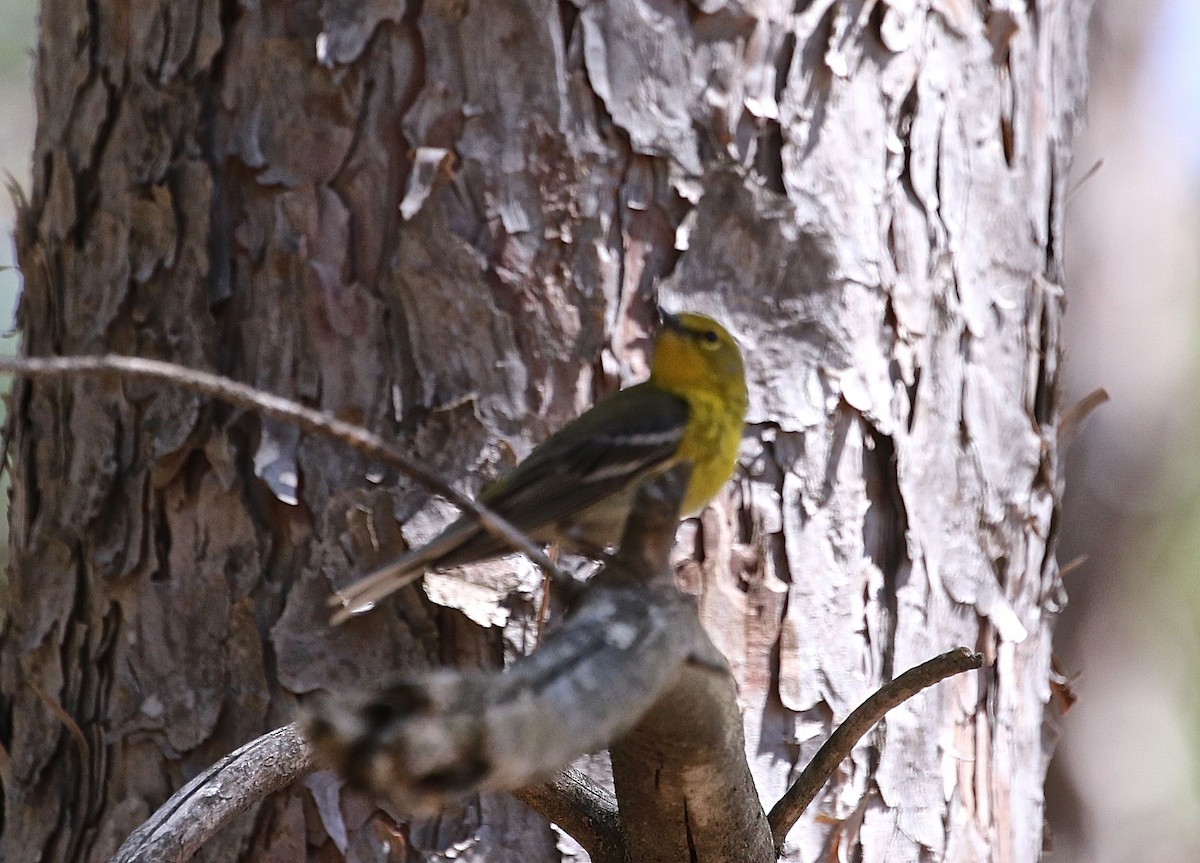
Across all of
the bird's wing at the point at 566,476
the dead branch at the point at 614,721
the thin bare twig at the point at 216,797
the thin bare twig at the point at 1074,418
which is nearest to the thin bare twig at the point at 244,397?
the dead branch at the point at 614,721

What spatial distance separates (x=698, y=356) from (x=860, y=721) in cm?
94

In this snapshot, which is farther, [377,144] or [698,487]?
[377,144]

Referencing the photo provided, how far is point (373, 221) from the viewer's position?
2311mm

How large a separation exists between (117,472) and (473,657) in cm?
82

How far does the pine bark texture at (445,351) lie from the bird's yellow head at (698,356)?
52 millimetres

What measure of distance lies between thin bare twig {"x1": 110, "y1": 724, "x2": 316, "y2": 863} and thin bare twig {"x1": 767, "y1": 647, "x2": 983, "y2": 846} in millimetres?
676

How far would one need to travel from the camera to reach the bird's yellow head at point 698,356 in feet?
7.49

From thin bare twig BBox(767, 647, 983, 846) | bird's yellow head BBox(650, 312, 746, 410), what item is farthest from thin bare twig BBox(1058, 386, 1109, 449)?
thin bare twig BBox(767, 647, 983, 846)

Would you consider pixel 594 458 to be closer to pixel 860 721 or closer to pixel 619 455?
pixel 619 455

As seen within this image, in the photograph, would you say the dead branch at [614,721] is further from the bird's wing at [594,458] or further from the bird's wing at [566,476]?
the bird's wing at [594,458]

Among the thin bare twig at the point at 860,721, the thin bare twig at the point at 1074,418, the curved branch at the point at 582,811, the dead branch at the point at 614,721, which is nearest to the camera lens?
the dead branch at the point at 614,721

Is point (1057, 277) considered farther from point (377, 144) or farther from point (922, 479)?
point (377, 144)

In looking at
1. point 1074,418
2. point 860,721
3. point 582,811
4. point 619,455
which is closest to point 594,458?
point 619,455

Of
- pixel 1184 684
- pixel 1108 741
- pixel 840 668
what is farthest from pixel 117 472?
pixel 1184 684
